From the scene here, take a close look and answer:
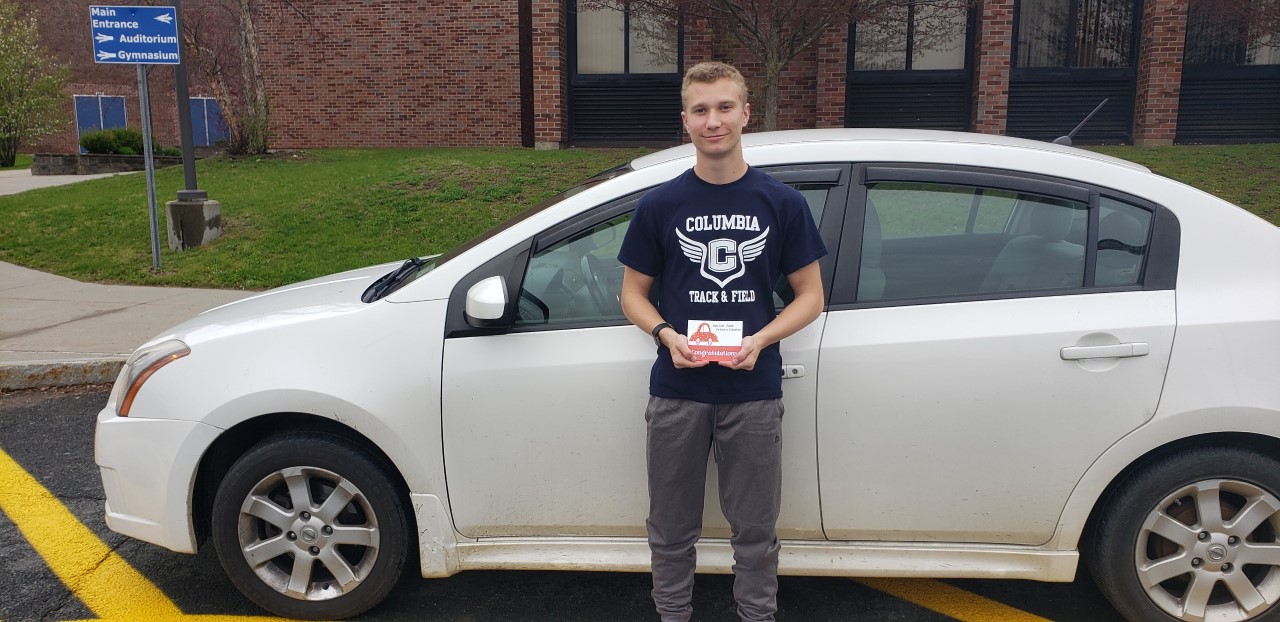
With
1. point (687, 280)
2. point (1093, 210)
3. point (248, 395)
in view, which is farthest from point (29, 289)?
point (1093, 210)

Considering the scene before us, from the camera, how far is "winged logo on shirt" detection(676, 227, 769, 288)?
2471mm

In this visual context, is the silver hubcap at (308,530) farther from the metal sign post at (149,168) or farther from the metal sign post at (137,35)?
the metal sign post at (149,168)

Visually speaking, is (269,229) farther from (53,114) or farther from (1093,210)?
(53,114)

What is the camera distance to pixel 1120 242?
9.41 ft

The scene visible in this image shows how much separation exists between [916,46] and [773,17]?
20.4 ft

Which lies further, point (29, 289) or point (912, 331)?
point (29, 289)

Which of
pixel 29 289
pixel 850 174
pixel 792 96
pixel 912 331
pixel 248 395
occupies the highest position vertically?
pixel 792 96

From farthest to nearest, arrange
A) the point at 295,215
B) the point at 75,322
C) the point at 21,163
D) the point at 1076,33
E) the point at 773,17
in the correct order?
the point at 21,163 → the point at 1076,33 → the point at 295,215 → the point at 773,17 → the point at 75,322

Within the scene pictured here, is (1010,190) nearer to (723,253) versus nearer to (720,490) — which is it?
(723,253)

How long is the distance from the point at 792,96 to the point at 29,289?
40.0ft

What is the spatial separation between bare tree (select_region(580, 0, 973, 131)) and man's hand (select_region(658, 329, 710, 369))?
942 cm

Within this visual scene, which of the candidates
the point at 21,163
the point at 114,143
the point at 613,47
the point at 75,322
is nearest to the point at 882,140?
the point at 75,322

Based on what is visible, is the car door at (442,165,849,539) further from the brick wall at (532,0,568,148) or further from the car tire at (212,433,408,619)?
the brick wall at (532,0,568,148)

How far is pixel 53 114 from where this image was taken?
30.6 meters
